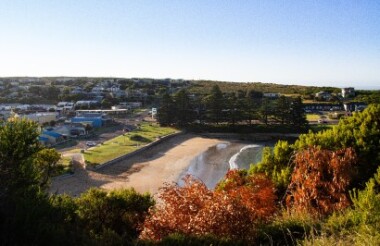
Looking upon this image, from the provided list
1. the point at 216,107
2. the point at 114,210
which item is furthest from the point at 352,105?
the point at 114,210

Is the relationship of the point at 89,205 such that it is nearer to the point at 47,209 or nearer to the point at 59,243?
the point at 47,209

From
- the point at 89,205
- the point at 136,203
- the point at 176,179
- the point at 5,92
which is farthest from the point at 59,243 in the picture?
the point at 5,92

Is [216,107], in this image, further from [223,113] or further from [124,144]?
[124,144]

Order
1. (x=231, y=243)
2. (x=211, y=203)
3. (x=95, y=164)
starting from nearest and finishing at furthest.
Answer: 1. (x=231, y=243)
2. (x=211, y=203)
3. (x=95, y=164)

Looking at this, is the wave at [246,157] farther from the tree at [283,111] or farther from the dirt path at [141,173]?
the tree at [283,111]

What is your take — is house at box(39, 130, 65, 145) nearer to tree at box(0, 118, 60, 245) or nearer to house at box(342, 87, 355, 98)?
tree at box(0, 118, 60, 245)

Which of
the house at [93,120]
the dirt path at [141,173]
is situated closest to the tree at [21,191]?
the dirt path at [141,173]
